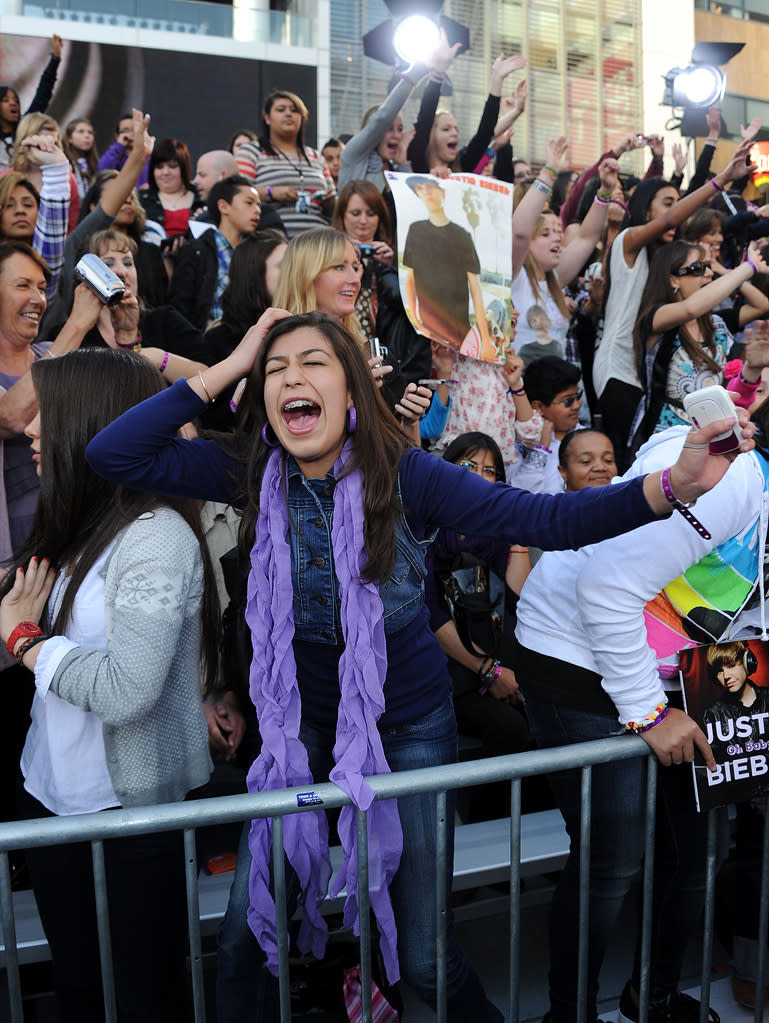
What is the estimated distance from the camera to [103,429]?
6.61 ft

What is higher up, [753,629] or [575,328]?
[575,328]

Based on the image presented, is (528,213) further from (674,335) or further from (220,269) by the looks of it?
(220,269)

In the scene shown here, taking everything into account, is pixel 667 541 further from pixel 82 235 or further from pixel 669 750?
pixel 82 235

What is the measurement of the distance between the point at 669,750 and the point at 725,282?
2.95m

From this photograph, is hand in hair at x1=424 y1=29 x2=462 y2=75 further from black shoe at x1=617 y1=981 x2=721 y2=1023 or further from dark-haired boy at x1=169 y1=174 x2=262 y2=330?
black shoe at x1=617 y1=981 x2=721 y2=1023

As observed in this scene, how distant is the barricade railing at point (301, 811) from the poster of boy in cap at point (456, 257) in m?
2.11

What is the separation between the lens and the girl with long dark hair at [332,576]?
193 centimetres

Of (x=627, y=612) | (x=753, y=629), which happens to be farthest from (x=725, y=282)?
(x=627, y=612)

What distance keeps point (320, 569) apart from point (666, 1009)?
1.61m

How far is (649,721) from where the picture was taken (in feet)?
6.85

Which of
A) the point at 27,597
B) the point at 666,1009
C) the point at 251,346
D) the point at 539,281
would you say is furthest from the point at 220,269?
the point at 666,1009

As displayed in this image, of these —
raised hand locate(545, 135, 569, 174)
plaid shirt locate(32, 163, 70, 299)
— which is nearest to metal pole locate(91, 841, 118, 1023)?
plaid shirt locate(32, 163, 70, 299)

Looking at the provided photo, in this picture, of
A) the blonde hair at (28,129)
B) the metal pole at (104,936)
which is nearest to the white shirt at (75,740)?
the metal pole at (104,936)

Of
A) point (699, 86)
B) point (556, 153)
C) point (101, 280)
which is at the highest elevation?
point (699, 86)
